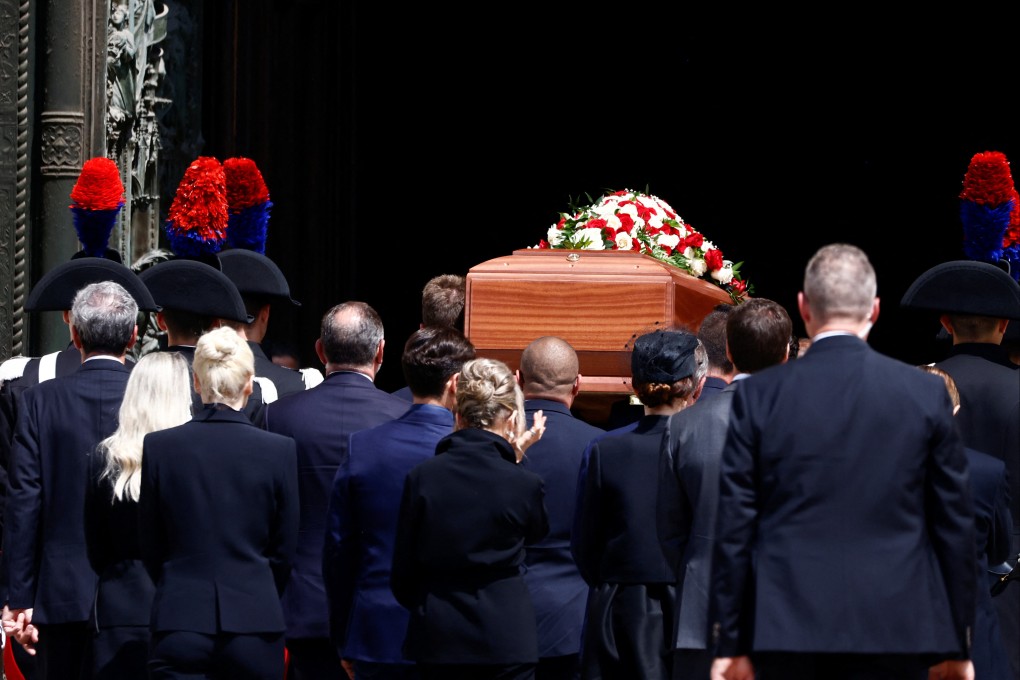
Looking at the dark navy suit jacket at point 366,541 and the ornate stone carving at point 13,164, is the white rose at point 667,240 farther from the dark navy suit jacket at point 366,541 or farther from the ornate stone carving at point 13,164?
the ornate stone carving at point 13,164

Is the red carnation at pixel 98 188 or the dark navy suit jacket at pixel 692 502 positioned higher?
the red carnation at pixel 98 188

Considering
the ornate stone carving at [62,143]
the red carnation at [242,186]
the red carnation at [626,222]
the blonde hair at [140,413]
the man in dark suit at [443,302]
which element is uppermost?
the ornate stone carving at [62,143]

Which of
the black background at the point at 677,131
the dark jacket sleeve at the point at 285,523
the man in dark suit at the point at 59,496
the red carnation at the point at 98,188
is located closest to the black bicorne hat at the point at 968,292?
the dark jacket sleeve at the point at 285,523

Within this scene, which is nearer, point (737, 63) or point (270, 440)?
point (270, 440)

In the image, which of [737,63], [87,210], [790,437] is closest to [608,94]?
[737,63]

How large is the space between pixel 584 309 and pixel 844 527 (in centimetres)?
279

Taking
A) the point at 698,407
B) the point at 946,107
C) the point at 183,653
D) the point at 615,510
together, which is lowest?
the point at 183,653

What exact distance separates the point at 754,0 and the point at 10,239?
6552mm

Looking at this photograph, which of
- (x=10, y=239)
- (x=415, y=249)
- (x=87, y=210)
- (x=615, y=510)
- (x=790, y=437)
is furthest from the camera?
(x=415, y=249)

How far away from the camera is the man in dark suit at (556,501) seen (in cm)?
478

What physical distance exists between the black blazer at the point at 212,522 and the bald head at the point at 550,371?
907 millimetres

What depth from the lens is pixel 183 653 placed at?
4.27m

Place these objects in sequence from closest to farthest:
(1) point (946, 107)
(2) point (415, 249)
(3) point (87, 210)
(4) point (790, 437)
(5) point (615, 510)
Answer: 1. (4) point (790, 437)
2. (5) point (615, 510)
3. (3) point (87, 210)
4. (1) point (946, 107)
5. (2) point (415, 249)

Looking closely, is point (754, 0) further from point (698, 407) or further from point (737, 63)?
point (698, 407)
